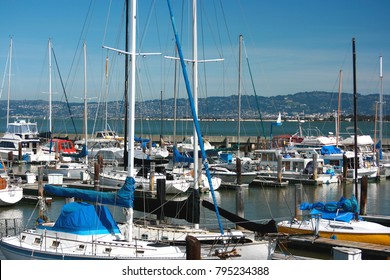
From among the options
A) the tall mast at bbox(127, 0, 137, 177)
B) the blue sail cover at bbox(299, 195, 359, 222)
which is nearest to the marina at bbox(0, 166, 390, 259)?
the blue sail cover at bbox(299, 195, 359, 222)

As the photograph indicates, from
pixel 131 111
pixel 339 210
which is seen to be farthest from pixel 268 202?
pixel 131 111

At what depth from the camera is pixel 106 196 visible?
20.8m

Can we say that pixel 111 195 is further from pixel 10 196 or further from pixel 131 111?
pixel 10 196

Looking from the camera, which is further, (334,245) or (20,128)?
(20,128)

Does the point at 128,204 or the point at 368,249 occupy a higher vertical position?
the point at 128,204

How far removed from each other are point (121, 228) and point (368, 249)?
8088 millimetres

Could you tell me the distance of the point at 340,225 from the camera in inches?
953

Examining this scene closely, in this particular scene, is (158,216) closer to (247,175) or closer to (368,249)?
(368,249)

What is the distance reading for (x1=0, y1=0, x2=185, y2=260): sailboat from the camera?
723 inches

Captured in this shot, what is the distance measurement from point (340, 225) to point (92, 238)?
990 centimetres

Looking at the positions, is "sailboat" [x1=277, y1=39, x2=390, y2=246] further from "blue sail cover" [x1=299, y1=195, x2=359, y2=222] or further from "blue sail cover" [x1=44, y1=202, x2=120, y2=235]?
"blue sail cover" [x1=44, y1=202, x2=120, y2=235]

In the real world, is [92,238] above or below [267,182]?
above

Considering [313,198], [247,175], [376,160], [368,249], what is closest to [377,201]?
[313,198]

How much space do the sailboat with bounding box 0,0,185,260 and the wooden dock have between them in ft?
16.2
